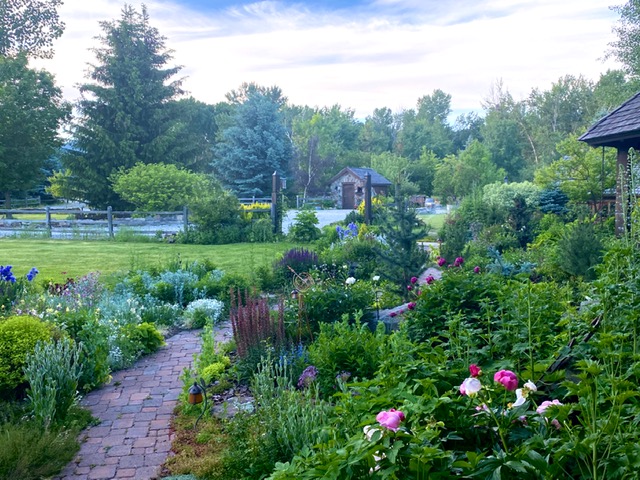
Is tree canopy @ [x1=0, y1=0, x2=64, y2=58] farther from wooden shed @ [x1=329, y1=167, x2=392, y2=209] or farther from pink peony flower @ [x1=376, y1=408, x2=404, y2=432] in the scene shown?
pink peony flower @ [x1=376, y1=408, x2=404, y2=432]

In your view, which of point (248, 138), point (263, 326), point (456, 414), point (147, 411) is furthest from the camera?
point (248, 138)

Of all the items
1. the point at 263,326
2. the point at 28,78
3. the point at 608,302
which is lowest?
the point at 263,326

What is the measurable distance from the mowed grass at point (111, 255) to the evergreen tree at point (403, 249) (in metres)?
3.41

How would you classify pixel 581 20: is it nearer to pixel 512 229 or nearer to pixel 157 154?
pixel 512 229

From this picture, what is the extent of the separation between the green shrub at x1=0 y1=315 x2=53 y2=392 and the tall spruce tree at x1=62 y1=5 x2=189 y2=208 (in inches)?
853

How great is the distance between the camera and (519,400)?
175 cm

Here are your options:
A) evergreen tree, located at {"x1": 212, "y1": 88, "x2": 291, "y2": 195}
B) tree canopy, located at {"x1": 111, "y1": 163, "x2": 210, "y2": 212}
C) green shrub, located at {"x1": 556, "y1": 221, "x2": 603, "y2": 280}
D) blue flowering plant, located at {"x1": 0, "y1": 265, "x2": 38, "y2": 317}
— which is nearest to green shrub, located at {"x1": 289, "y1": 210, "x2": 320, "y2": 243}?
tree canopy, located at {"x1": 111, "y1": 163, "x2": 210, "y2": 212}

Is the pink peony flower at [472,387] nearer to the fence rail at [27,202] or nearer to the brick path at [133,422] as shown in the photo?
the brick path at [133,422]

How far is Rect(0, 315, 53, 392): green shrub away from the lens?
3.88 metres

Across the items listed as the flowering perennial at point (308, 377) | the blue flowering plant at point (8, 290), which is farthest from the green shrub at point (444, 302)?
the blue flowering plant at point (8, 290)

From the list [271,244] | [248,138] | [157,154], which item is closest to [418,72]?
[271,244]

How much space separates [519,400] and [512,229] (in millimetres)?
11054

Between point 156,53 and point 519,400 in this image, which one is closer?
point 519,400

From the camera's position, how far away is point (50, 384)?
11.9ft
